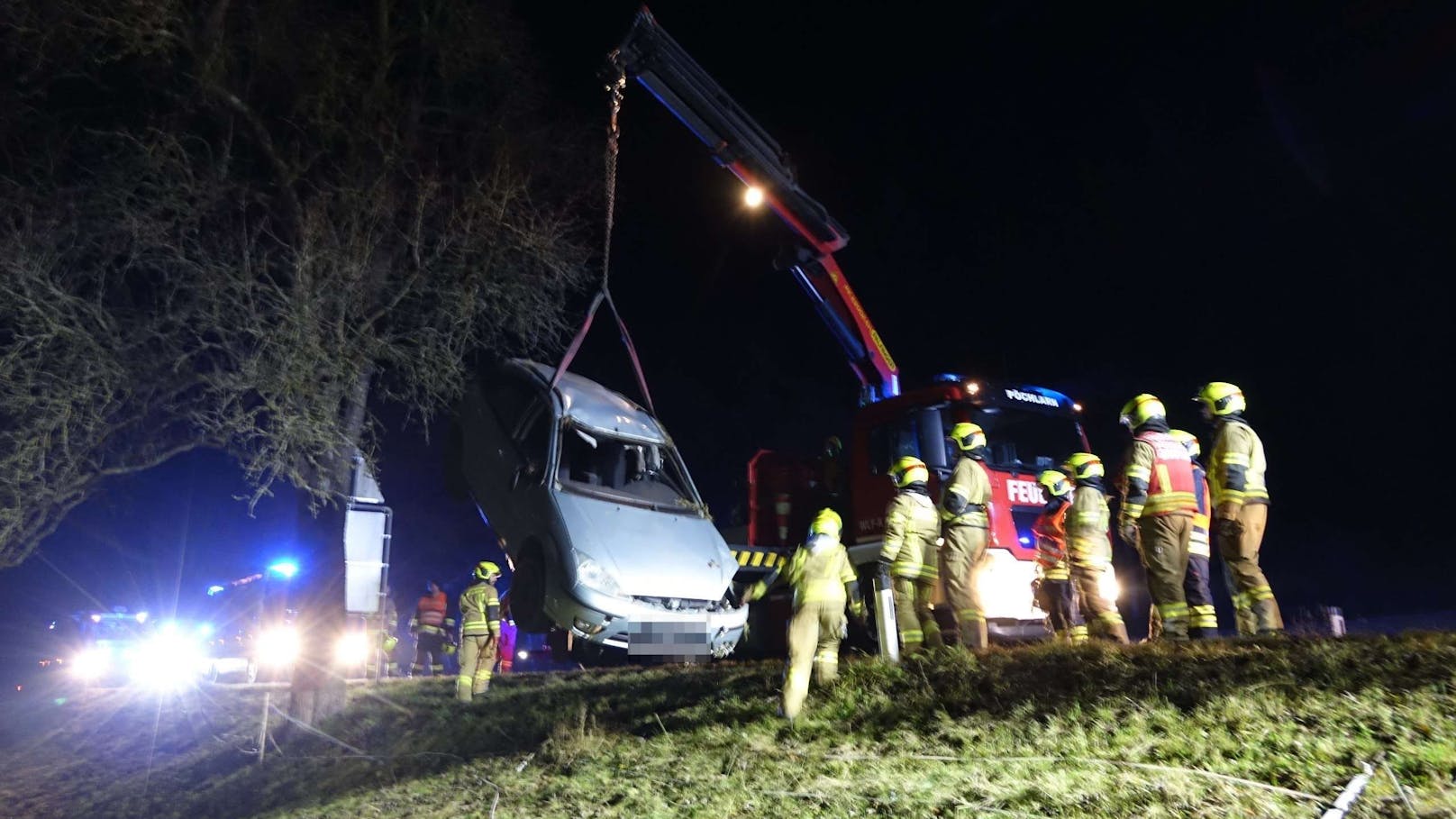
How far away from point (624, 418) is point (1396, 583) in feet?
47.8

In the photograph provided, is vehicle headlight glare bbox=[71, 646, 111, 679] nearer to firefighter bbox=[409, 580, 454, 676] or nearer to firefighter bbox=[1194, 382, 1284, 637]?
firefighter bbox=[409, 580, 454, 676]

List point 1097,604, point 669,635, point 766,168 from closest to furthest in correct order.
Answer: point 1097,604 → point 669,635 → point 766,168

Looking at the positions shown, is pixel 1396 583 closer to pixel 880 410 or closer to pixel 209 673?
pixel 880 410

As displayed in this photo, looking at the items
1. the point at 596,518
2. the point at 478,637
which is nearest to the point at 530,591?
the point at 596,518

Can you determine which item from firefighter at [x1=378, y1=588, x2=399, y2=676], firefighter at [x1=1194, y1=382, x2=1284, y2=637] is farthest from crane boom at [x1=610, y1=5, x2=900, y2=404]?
firefighter at [x1=378, y1=588, x2=399, y2=676]

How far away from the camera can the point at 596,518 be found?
25.7 feet

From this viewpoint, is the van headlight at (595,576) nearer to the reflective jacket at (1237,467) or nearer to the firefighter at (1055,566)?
the firefighter at (1055,566)

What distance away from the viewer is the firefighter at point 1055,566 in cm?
759

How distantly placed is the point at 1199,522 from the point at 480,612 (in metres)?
7.18

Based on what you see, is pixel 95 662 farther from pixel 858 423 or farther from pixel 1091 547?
pixel 1091 547

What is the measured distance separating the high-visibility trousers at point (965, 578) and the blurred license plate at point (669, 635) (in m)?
2.25

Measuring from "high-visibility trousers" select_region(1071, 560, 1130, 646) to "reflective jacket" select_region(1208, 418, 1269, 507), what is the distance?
102 cm

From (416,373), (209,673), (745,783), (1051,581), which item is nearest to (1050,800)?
(745,783)

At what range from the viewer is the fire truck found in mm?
8398
